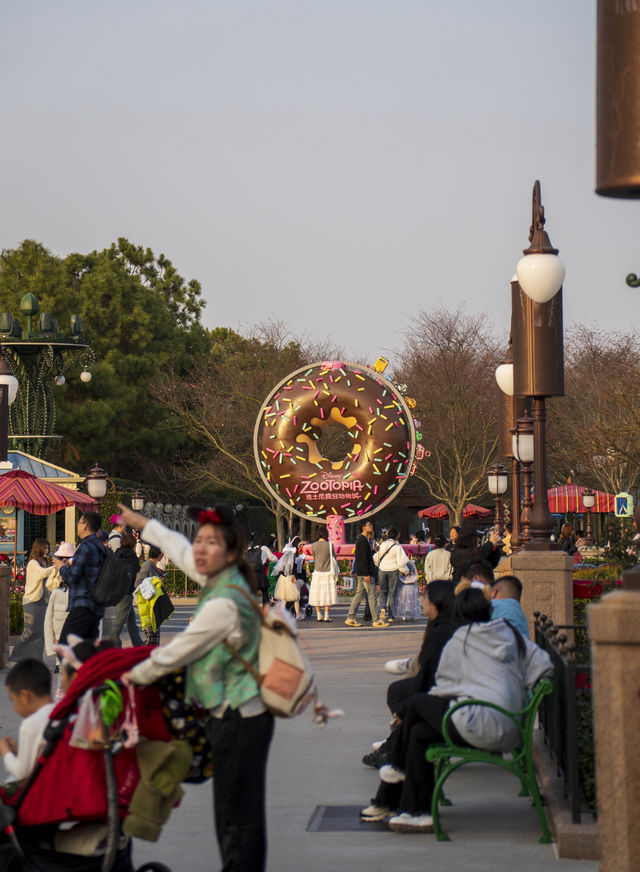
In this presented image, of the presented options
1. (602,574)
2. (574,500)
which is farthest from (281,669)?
(574,500)

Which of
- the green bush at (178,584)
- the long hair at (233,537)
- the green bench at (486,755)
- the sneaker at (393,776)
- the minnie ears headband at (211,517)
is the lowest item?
the green bush at (178,584)

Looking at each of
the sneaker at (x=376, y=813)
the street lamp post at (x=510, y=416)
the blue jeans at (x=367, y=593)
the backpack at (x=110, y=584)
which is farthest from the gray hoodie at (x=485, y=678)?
the blue jeans at (x=367, y=593)

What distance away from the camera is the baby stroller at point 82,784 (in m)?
4.96

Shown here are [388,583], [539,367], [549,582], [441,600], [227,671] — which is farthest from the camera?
[388,583]

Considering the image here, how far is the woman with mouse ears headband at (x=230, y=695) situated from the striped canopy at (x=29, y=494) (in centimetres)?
2081

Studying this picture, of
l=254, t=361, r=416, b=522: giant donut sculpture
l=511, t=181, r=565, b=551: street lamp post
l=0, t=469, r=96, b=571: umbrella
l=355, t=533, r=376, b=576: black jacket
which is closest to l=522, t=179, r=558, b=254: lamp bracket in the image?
l=511, t=181, r=565, b=551: street lamp post

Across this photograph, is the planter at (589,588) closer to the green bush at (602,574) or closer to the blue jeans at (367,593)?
the green bush at (602,574)

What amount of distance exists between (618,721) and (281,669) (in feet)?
4.32

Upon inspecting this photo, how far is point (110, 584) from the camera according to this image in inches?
458

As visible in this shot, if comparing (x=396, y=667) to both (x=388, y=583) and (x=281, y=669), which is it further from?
(x=388, y=583)

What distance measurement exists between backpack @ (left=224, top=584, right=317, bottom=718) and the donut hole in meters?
44.9

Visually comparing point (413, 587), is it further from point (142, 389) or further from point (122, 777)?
point (142, 389)

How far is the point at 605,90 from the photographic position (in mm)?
4637

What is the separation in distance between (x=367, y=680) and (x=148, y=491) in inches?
1422
